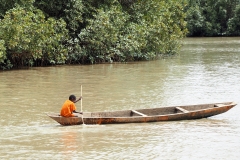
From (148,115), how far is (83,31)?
15.4 meters

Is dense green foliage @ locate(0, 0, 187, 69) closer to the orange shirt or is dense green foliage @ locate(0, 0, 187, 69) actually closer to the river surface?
the river surface

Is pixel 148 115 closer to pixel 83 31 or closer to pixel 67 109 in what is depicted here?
pixel 67 109

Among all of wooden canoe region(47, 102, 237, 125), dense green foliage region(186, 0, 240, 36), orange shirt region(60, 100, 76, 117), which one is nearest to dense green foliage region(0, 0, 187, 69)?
wooden canoe region(47, 102, 237, 125)

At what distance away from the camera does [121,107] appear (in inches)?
648

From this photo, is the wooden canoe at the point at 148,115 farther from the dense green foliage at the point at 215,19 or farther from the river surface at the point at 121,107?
the dense green foliage at the point at 215,19

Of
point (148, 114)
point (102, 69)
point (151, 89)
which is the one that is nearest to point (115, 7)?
point (102, 69)

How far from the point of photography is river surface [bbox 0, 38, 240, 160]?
36.8 ft

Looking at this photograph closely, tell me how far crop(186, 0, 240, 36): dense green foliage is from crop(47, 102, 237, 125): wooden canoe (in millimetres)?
50776

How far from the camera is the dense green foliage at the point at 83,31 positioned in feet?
83.9

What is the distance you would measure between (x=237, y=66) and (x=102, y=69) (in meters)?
7.62

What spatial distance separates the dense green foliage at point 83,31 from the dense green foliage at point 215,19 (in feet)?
104

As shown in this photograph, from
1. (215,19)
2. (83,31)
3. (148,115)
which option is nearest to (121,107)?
(148,115)

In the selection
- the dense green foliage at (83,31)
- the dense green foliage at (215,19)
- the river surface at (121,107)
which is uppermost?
the dense green foliage at (215,19)

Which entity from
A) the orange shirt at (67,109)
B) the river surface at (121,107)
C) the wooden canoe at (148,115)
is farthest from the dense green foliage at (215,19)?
the orange shirt at (67,109)
